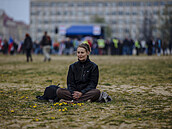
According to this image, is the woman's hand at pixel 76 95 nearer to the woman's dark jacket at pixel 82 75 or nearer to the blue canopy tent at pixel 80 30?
the woman's dark jacket at pixel 82 75

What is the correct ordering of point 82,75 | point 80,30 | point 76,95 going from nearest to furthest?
point 76,95, point 82,75, point 80,30

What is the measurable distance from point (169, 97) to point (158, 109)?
1.45 meters

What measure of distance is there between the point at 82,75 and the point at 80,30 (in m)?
35.2

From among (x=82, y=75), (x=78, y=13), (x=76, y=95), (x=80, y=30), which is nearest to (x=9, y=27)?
(x=78, y=13)

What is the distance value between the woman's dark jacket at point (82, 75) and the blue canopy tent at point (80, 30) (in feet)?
113

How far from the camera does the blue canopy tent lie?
4028 centimetres

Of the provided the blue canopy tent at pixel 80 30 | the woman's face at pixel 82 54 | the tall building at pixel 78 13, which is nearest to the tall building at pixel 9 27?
the tall building at pixel 78 13

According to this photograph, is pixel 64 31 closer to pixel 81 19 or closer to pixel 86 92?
pixel 86 92

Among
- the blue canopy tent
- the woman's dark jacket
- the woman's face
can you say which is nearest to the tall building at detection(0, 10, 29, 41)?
the blue canopy tent

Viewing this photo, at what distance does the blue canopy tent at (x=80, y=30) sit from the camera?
132 feet

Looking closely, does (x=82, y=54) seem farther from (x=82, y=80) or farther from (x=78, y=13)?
(x=78, y=13)

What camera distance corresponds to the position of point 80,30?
40656 mm

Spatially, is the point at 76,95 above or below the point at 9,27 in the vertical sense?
below

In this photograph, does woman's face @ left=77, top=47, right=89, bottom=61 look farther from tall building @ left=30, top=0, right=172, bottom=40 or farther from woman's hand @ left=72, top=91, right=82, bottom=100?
tall building @ left=30, top=0, right=172, bottom=40
